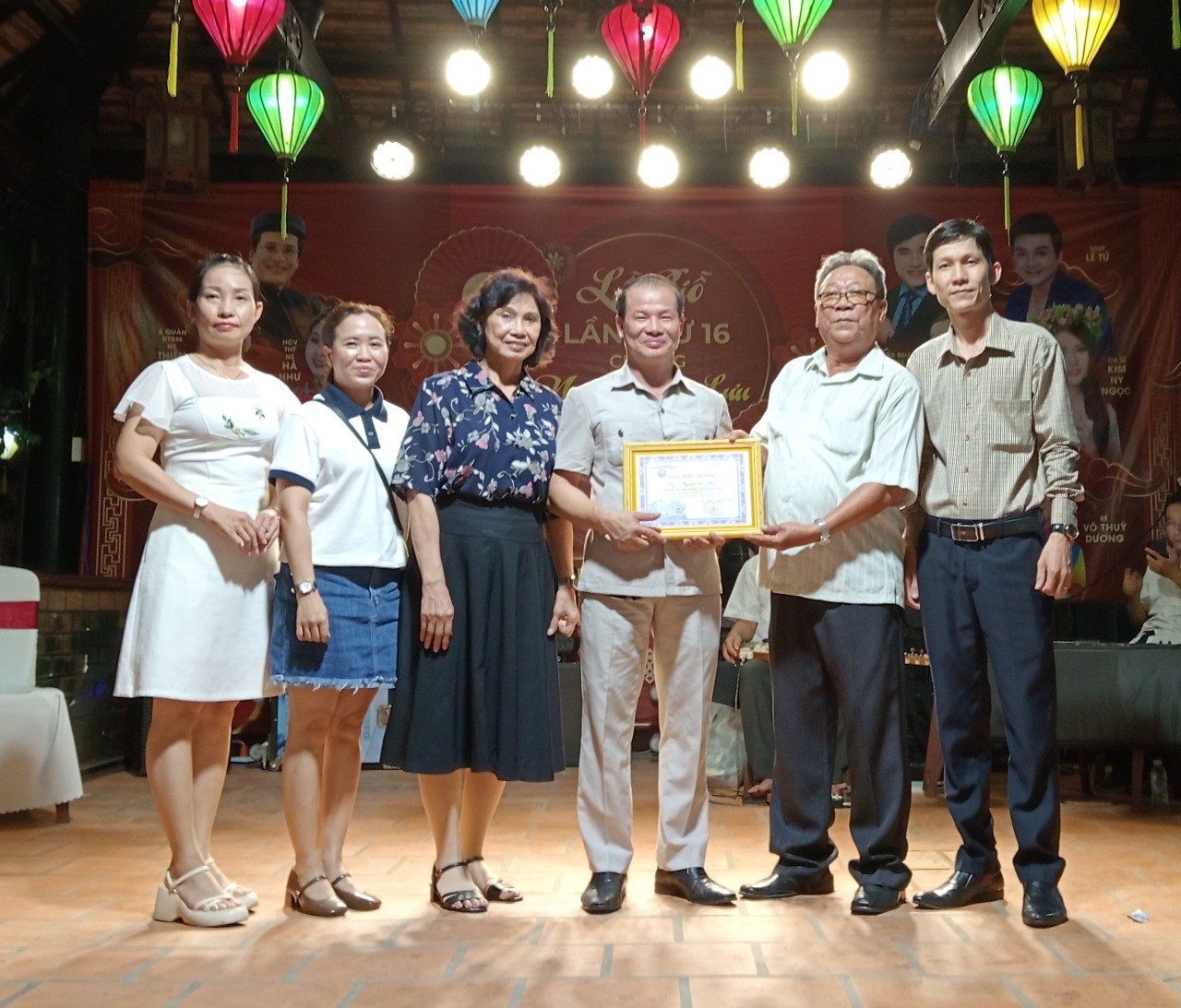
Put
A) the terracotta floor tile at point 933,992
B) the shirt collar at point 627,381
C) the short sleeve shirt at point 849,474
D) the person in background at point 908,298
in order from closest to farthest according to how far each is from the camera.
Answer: the terracotta floor tile at point 933,992, the short sleeve shirt at point 849,474, the shirt collar at point 627,381, the person in background at point 908,298

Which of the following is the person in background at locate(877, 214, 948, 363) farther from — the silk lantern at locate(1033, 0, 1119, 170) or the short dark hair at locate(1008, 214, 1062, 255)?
the silk lantern at locate(1033, 0, 1119, 170)

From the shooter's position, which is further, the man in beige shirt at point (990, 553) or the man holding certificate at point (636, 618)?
the man holding certificate at point (636, 618)

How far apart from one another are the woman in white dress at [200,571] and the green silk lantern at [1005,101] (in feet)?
12.9


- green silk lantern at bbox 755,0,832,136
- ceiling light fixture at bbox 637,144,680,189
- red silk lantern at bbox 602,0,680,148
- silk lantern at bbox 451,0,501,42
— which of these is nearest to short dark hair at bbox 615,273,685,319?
silk lantern at bbox 451,0,501,42

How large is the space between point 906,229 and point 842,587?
4778 mm

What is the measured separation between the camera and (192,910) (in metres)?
2.70

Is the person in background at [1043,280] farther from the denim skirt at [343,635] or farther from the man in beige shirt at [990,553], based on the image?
the denim skirt at [343,635]

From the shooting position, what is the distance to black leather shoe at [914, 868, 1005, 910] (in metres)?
2.78

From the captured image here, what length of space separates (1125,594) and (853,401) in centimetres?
444

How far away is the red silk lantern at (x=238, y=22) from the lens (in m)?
4.50

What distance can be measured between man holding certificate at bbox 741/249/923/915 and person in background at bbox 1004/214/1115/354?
14.4 ft

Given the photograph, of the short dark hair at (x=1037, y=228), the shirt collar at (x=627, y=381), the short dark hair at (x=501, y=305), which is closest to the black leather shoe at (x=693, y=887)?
the shirt collar at (x=627, y=381)

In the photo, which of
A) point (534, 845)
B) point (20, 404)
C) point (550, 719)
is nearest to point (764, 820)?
point (534, 845)

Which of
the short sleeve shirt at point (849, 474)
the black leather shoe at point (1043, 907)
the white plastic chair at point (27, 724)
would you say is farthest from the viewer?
the white plastic chair at point (27, 724)
